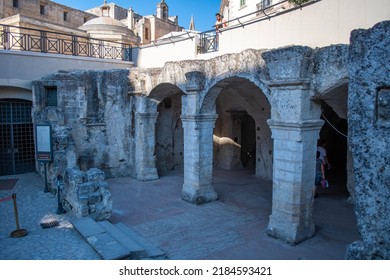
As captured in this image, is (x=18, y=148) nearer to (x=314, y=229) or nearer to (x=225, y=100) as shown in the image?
(x=225, y=100)

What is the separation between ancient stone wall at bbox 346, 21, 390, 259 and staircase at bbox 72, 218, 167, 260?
12.7 feet

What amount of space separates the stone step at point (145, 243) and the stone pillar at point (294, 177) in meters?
2.56

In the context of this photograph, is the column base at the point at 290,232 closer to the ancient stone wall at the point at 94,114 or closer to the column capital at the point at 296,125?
the column capital at the point at 296,125

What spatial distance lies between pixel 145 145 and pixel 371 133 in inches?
380

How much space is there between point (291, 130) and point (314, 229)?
2.37 m

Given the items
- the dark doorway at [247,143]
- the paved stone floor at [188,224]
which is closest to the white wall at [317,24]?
the dark doorway at [247,143]

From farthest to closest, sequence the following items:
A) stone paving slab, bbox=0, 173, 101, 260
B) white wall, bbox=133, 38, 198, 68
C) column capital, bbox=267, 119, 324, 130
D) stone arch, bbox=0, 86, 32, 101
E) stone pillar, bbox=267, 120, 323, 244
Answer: white wall, bbox=133, 38, 198, 68 → stone arch, bbox=0, 86, 32, 101 → stone pillar, bbox=267, 120, 323, 244 → column capital, bbox=267, 119, 324, 130 → stone paving slab, bbox=0, 173, 101, 260

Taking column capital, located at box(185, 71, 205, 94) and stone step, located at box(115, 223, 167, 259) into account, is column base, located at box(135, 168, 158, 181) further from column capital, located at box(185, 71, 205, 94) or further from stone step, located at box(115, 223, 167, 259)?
stone step, located at box(115, 223, 167, 259)

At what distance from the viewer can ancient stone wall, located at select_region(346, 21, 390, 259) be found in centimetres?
302

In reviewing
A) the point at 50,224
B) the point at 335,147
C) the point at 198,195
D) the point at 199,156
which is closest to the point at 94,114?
the point at 199,156

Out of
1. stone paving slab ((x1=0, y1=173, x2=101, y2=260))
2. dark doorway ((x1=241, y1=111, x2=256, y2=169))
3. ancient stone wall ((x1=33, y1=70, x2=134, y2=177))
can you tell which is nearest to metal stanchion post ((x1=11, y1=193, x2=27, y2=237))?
stone paving slab ((x1=0, y1=173, x2=101, y2=260))

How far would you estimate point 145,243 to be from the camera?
22.2 feet

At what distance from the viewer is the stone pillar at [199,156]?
938 centimetres
